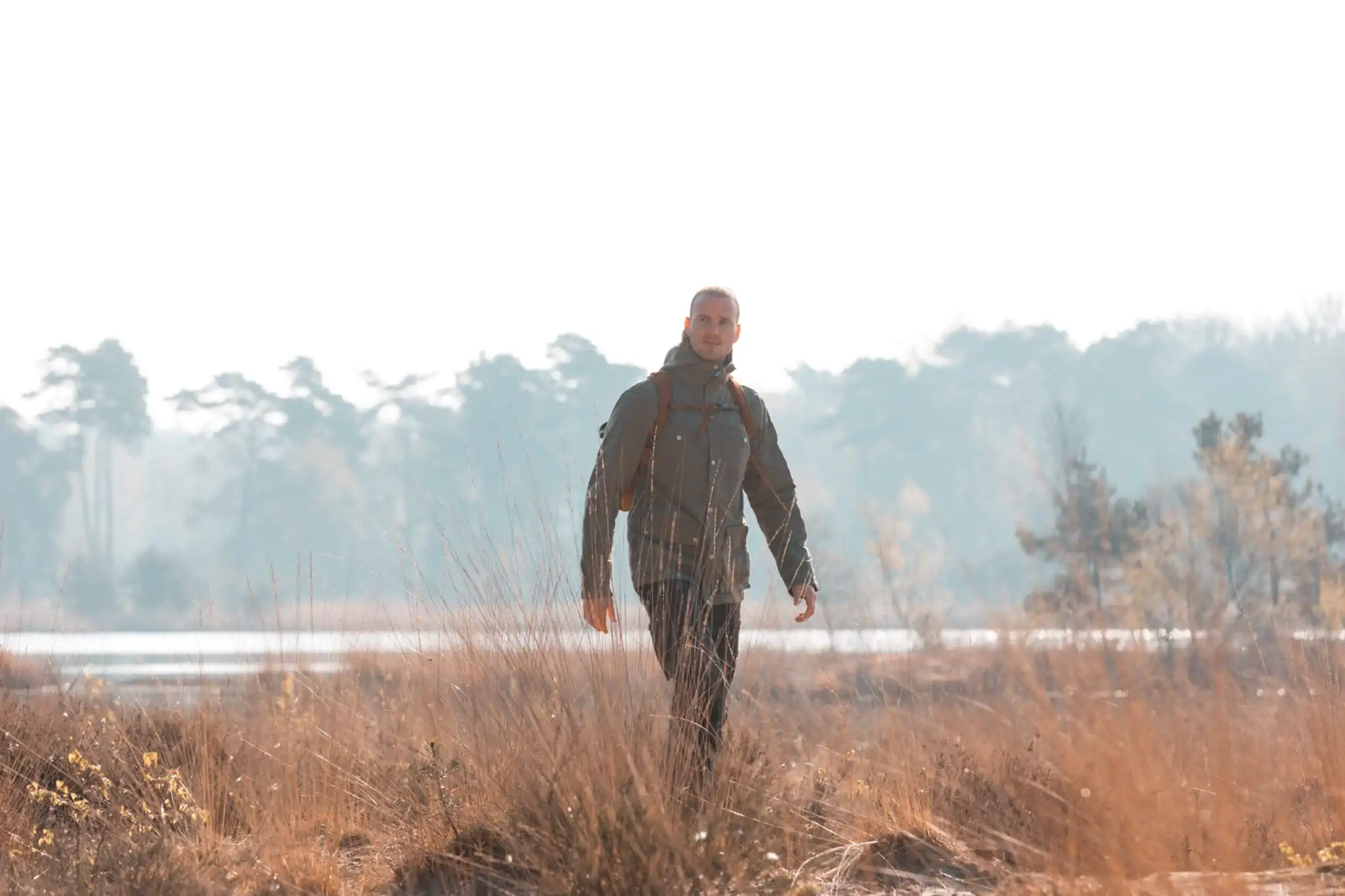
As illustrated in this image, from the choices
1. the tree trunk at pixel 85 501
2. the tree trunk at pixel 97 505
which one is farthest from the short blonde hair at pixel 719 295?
the tree trunk at pixel 85 501

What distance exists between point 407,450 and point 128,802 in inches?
2929

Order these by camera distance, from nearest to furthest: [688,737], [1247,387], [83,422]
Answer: [688,737] < [83,422] < [1247,387]

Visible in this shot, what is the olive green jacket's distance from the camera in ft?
14.9

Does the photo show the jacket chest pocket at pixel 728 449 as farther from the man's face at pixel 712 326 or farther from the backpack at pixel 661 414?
the man's face at pixel 712 326

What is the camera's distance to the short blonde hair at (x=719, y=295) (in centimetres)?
479

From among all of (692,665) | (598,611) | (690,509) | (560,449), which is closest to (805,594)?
(690,509)

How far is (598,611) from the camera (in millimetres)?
4465

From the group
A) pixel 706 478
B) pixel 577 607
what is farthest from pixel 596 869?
pixel 706 478

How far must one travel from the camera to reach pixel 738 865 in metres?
3.71

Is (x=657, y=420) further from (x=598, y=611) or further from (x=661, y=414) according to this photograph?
(x=598, y=611)

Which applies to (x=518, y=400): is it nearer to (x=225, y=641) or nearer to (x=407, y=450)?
(x=407, y=450)

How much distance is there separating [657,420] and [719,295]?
0.48m

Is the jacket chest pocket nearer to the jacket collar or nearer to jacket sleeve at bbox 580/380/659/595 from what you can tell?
the jacket collar

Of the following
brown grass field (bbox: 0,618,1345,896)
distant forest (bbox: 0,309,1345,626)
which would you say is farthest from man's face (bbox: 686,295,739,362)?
distant forest (bbox: 0,309,1345,626)
